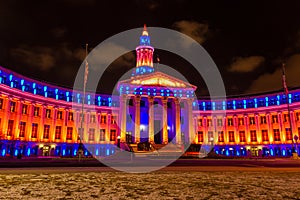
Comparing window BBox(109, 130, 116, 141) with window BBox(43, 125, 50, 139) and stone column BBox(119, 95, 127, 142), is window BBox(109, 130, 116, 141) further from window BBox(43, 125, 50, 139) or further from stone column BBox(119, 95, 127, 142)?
window BBox(43, 125, 50, 139)

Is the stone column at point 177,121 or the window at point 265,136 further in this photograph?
the window at point 265,136

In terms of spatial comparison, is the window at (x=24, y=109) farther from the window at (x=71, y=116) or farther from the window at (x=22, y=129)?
the window at (x=71, y=116)

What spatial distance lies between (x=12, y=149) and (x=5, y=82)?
498 inches

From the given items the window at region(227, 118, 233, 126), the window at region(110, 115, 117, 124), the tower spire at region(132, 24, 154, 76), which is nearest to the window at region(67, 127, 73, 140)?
the window at region(110, 115, 117, 124)

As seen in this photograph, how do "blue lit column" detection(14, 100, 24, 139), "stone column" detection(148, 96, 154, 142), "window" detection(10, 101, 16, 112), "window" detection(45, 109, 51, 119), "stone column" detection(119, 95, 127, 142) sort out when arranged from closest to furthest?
"window" detection(10, 101, 16, 112) < "blue lit column" detection(14, 100, 24, 139) < "window" detection(45, 109, 51, 119) < "stone column" detection(119, 95, 127, 142) < "stone column" detection(148, 96, 154, 142)

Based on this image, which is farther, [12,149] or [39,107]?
[39,107]

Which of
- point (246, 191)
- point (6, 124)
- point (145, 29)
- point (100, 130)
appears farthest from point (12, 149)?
point (145, 29)

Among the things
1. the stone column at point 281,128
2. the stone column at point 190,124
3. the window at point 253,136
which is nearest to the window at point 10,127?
the stone column at point 190,124

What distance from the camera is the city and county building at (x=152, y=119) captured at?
5225cm

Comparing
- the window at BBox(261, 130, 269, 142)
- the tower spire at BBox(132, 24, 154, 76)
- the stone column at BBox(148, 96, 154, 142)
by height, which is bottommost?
the window at BBox(261, 130, 269, 142)

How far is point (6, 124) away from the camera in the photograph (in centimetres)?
4353

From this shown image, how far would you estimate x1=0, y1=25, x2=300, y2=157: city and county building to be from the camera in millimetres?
52250

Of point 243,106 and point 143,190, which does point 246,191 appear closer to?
point 143,190

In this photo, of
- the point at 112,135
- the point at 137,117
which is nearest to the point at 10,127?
the point at 112,135
